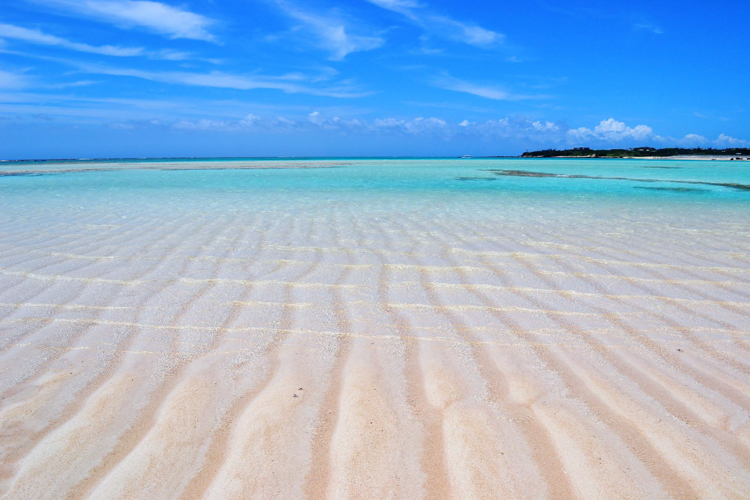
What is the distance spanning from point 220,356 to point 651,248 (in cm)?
498

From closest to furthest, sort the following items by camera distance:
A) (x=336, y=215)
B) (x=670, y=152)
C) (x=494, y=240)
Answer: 1. (x=494, y=240)
2. (x=336, y=215)
3. (x=670, y=152)

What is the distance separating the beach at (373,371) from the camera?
67.2 inches

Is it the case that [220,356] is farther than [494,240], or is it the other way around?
[494,240]

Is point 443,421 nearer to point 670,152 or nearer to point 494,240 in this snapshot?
point 494,240

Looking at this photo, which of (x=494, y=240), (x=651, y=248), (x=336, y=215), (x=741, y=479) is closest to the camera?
(x=741, y=479)

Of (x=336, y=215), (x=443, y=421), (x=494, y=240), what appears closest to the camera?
(x=443, y=421)

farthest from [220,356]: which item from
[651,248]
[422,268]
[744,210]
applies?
[744,210]

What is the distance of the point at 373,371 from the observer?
246cm

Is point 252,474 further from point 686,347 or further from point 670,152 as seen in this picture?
point 670,152

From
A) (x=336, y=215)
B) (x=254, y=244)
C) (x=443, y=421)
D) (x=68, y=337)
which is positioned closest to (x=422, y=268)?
(x=254, y=244)

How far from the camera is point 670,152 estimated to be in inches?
2852

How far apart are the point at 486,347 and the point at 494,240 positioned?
3.32 metres

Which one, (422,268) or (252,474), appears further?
(422,268)

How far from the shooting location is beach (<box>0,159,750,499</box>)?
67.2 inches
